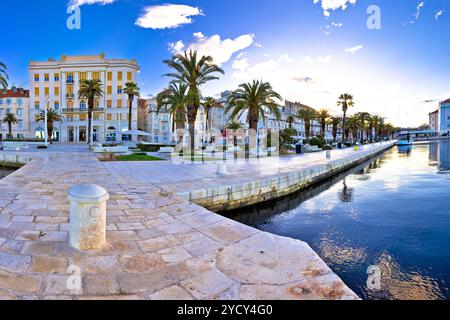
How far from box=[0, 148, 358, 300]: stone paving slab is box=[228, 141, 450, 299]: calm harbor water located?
214 centimetres

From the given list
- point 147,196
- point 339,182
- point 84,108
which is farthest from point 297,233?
point 84,108

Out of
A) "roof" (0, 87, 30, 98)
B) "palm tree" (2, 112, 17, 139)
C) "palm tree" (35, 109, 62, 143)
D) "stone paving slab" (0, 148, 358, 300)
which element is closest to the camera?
"stone paving slab" (0, 148, 358, 300)

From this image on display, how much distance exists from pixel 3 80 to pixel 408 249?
34.6 meters

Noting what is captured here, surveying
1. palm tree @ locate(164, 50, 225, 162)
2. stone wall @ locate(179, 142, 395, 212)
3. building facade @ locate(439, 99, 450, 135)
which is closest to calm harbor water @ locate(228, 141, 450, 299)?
stone wall @ locate(179, 142, 395, 212)

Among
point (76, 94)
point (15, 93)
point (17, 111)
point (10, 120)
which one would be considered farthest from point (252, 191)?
point (15, 93)

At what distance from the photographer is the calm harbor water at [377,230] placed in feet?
17.8

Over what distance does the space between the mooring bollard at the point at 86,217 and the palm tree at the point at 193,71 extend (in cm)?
1920

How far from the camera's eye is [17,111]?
6375 cm

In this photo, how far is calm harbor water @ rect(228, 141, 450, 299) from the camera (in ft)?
17.8

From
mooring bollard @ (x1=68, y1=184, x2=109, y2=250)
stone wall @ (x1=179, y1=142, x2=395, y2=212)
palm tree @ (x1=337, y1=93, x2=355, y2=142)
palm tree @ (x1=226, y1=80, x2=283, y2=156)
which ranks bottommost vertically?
stone wall @ (x1=179, y1=142, x2=395, y2=212)

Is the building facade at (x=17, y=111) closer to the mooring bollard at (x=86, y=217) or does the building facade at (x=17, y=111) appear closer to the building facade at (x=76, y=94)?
the building facade at (x=76, y=94)

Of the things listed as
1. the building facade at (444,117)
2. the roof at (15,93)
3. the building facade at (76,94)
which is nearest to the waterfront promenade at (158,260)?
the building facade at (76,94)

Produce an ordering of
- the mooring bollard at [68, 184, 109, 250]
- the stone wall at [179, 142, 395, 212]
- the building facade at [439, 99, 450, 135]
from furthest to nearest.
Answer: the building facade at [439, 99, 450, 135]
the stone wall at [179, 142, 395, 212]
the mooring bollard at [68, 184, 109, 250]

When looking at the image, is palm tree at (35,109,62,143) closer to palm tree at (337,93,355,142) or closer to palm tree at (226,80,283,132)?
palm tree at (226,80,283,132)
